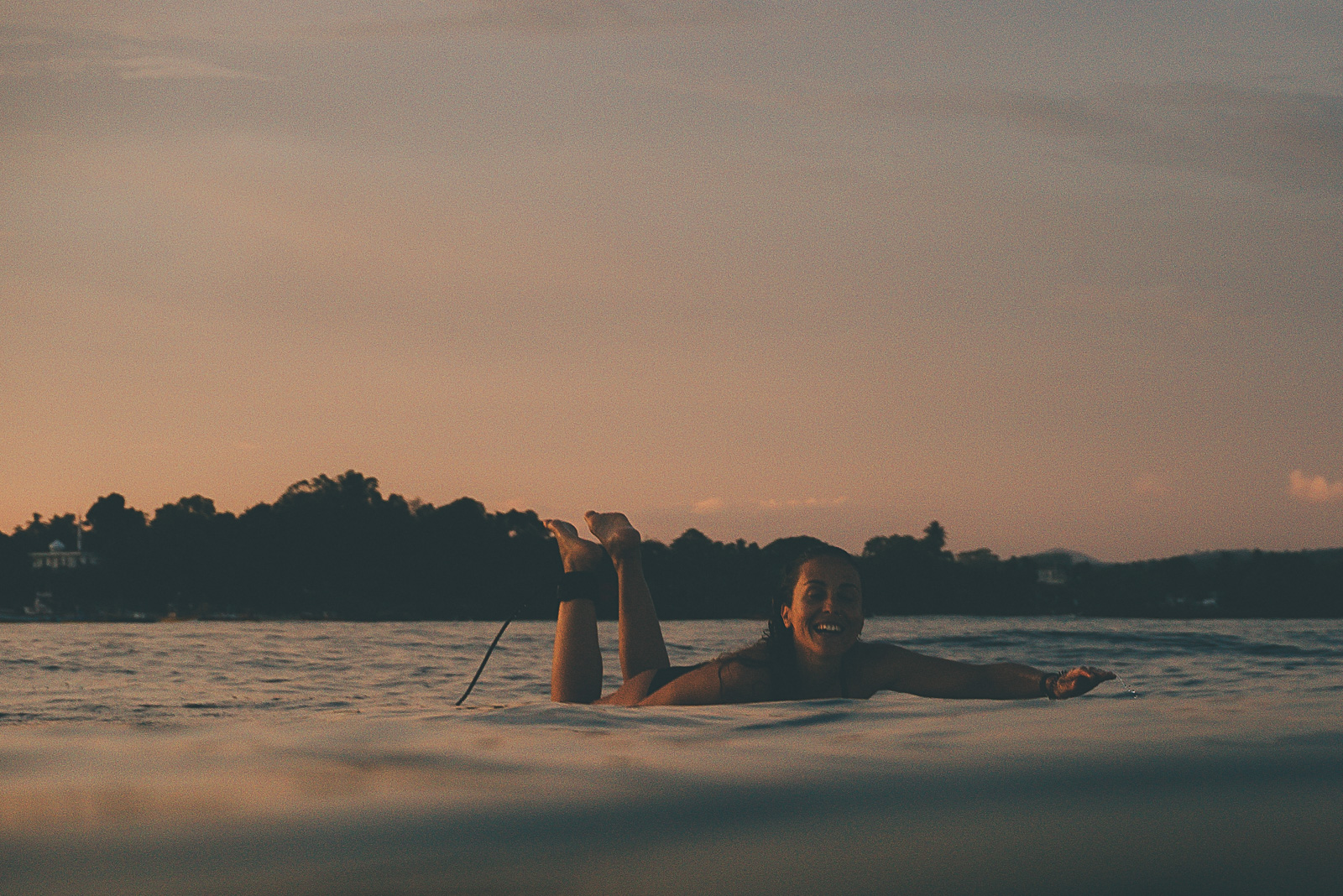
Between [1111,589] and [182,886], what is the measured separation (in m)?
106

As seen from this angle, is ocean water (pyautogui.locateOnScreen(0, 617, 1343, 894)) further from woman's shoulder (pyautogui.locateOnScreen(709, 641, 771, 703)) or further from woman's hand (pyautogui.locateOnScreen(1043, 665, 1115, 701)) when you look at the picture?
woman's shoulder (pyautogui.locateOnScreen(709, 641, 771, 703))

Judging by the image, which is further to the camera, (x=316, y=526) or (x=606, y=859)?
(x=316, y=526)

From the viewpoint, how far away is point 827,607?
6.51 metres

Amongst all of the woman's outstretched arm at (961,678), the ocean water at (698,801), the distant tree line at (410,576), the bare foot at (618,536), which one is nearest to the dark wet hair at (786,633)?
the woman's outstretched arm at (961,678)

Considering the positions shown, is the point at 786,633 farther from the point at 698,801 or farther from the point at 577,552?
the point at 698,801

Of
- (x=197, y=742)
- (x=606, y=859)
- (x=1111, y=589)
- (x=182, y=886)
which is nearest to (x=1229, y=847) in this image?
(x=606, y=859)

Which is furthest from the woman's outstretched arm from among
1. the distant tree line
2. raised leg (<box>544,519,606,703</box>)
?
the distant tree line

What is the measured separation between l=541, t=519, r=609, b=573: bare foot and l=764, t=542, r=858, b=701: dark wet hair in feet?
3.75

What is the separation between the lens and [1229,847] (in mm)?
2584

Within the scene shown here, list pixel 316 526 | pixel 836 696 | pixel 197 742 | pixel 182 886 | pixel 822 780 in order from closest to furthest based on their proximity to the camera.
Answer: pixel 182 886, pixel 822 780, pixel 197 742, pixel 836 696, pixel 316 526

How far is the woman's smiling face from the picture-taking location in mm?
6473

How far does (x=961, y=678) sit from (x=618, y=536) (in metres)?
2.34

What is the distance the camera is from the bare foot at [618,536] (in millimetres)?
7465

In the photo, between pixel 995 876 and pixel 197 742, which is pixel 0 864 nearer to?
pixel 197 742
